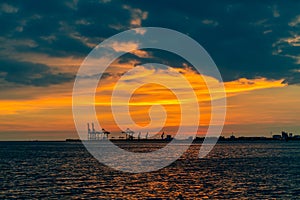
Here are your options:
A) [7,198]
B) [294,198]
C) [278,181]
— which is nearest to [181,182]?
[278,181]

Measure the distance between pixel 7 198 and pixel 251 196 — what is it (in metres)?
34.4

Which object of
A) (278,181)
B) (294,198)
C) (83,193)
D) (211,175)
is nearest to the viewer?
(294,198)

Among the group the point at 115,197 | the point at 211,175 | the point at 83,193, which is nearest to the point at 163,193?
the point at 115,197

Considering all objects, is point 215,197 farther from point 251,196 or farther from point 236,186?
point 236,186

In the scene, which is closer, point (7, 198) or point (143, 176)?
point (7, 198)

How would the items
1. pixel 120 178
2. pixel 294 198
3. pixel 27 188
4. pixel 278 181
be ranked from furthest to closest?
pixel 120 178, pixel 278 181, pixel 27 188, pixel 294 198

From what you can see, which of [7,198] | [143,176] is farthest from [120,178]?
[7,198]

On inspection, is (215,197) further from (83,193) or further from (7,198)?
(7,198)

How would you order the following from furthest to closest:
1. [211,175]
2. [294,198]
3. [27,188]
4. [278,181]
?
1. [211,175]
2. [278,181]
3. [27,188]
4. [294,198]

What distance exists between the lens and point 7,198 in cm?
5934

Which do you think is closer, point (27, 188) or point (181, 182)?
point (27, 188)

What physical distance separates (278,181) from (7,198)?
4660 centimetres

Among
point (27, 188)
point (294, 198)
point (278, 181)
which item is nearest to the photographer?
point (294, 198)

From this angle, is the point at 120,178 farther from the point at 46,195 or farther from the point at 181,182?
the point at 46,195
